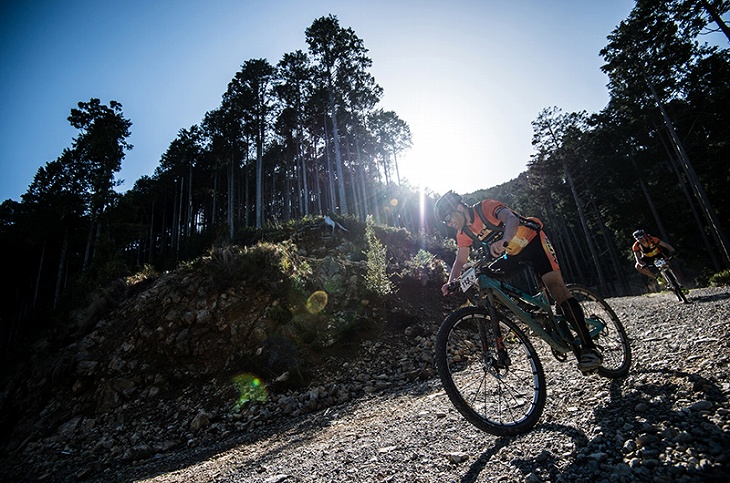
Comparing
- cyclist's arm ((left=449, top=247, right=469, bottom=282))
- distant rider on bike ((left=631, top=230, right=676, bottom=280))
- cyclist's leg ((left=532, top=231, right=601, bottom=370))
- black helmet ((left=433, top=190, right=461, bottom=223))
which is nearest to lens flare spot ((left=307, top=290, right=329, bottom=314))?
cyclist's arm ((left=449, top=247, right=469, bottom=282))

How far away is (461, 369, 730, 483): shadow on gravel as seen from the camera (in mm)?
1592

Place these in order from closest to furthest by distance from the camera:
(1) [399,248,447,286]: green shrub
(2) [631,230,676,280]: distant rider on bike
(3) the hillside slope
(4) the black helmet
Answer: (3) the hillside slope
(4) the black helmet
(2) [631,230,676,280]: distant rider on bike
(1) [399,248,447,286]: green shrub

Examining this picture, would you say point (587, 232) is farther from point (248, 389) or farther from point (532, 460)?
point (532, 460)

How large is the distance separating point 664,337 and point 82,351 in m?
12.6

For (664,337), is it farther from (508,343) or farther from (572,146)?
(572,146)

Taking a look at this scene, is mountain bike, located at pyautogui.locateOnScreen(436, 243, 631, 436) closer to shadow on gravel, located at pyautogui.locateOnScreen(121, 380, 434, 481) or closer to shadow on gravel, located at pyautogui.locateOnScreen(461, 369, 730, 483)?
shadow on gravel, located at pyautogui.locateOnScreen(461, 369, 730, 483)

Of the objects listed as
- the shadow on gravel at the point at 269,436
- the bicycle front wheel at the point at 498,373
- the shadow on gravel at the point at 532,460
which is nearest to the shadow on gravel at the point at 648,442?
the shadow on gravel at the point at 532,460

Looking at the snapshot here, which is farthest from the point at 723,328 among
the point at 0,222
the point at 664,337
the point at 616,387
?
the point at 0,222

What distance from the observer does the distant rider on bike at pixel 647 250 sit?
9417 mm

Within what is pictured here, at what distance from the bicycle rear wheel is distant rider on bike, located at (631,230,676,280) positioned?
7.72m

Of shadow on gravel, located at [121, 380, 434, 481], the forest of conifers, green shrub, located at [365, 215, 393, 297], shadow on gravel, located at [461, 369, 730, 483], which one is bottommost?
shadow on gravel, located at [121, 380, 434, 481]

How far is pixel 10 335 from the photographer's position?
3497 centimetres

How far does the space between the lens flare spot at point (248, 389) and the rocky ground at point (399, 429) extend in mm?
43

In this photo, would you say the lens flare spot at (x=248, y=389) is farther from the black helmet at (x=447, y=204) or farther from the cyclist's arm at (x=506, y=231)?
the cyclist's arm at (x=506, y=231)
